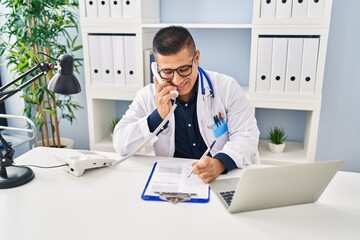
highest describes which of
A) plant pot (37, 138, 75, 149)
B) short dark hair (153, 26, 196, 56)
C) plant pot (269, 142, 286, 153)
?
short dark hair (153, 26, 196, 56)

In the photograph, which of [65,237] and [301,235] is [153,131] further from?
[301,235]

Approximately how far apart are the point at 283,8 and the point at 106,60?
3.87ft

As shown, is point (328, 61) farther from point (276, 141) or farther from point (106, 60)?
point (106, 60)

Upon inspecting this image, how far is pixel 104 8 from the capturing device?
2242mm

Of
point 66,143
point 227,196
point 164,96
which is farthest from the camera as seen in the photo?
point 66,143

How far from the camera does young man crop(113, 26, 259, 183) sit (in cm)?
146

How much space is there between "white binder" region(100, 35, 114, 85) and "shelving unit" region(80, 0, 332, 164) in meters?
0.04

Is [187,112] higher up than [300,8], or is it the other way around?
[300,8]

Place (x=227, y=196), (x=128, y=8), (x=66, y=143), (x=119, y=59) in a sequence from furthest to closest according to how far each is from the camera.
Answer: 1. (x=66, y=143)
2. (x=119, y=59)
3. (x=128, y=8)
4. (x=227, y=196)

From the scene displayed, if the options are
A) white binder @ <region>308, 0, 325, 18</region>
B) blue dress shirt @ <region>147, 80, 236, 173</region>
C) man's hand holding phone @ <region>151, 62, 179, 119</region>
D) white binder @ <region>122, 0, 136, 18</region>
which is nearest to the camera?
man's hand holding phone @ <region>151, 62, 179, 119</region>

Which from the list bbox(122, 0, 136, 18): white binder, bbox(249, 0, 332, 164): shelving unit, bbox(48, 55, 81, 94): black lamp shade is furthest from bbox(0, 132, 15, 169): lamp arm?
bbox(249, 0, 332, 164): shelving unit

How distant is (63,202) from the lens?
3.55ft

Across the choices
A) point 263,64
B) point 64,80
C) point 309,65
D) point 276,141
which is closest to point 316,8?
point 309,65

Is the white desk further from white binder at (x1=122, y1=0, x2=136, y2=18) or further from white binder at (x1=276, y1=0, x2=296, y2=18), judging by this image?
white binder at (x1=122, y1=0, x2=136, y2=18)
